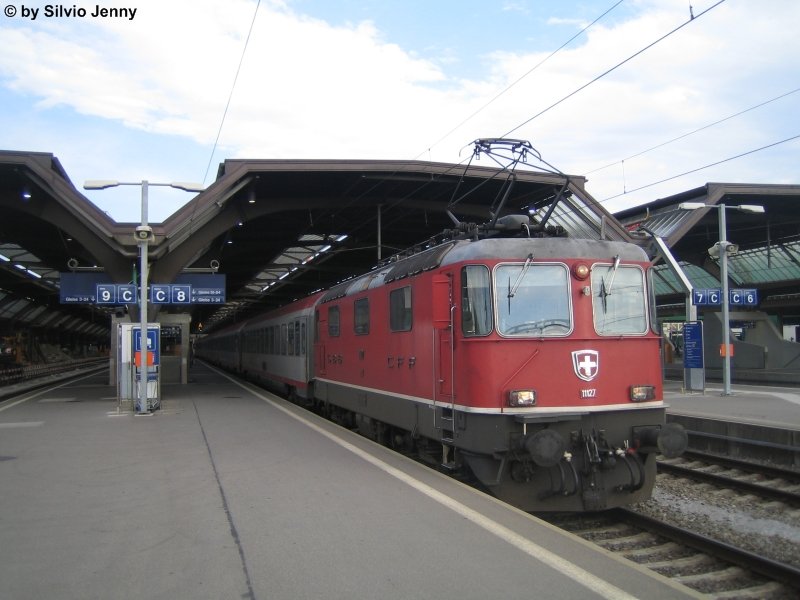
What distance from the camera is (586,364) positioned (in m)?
7.41

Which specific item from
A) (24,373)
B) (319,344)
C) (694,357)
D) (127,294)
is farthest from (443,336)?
(24,373)

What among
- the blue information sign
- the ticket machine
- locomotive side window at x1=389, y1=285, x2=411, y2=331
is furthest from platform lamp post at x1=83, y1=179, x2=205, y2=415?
the blue information sign

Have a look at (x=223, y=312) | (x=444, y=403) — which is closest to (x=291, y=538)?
(x=444, y=403)

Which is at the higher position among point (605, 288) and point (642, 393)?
point (605, 288)

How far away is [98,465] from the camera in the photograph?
8.95m

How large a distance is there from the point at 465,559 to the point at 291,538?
1521mm

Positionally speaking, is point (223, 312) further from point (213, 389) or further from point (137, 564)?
point (137, 564)

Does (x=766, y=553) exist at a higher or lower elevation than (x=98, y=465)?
lower

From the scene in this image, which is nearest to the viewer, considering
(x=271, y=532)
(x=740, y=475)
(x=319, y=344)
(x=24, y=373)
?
(x=271, y=532)

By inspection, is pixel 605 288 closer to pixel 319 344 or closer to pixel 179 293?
pixel 319 344

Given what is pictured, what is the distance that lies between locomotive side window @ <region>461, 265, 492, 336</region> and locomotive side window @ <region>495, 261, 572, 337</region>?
115 mm

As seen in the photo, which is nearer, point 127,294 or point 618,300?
point 618,300

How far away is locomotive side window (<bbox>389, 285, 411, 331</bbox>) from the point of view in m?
9.23

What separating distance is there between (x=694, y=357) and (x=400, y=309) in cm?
1395
